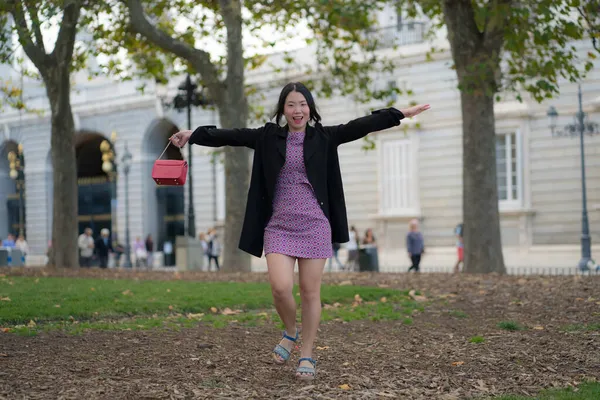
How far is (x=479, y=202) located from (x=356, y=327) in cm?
871

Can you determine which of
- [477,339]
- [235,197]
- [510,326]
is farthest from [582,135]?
[477,339]

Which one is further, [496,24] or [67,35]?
[67,35]

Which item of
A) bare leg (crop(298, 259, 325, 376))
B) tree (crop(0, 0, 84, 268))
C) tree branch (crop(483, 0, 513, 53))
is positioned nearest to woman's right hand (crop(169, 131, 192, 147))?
bare leg (crop(298, 259, 325, 376))

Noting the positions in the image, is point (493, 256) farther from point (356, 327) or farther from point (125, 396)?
point (125, 396)

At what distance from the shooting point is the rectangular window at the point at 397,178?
3419 cm

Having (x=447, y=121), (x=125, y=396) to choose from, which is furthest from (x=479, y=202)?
(x=447, y=121)

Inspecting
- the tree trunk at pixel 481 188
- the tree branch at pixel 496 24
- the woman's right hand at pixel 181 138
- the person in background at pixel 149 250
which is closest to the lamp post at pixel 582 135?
the tree trunk at pixel 481 188

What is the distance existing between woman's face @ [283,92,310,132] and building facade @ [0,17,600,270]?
59.6ft

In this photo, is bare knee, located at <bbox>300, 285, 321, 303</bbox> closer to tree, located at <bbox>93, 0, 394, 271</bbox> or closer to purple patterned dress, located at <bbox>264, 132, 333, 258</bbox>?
purple patterned dress, located at <bbox>264, 132, 333, 258</bbox>

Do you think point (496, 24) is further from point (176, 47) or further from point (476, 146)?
point (176, 47)

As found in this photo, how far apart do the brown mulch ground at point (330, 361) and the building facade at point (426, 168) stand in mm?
15727

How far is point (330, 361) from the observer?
7.36m

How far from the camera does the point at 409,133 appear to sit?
34344mm

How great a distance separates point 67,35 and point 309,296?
1535 centimetres
